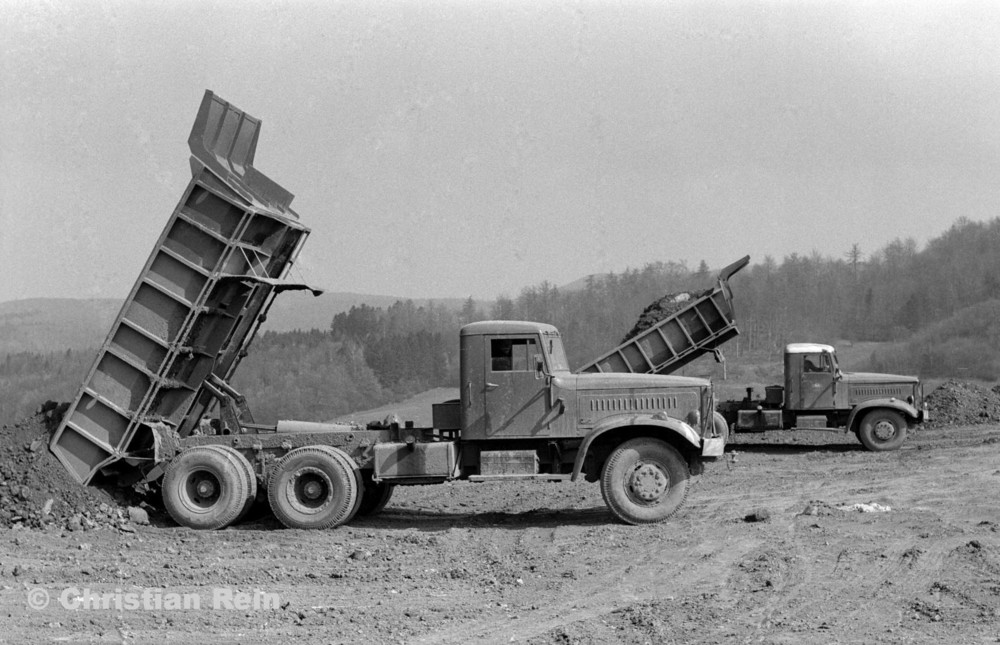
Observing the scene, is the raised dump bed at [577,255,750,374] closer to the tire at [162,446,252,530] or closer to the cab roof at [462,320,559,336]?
the cab roof at [462,320,559,336]

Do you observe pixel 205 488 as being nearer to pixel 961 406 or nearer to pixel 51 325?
pixel 961 406

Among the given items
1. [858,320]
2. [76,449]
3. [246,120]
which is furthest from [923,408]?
[858,320]

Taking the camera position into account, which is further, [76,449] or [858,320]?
[858,320]

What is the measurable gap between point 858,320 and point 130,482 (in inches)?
1573

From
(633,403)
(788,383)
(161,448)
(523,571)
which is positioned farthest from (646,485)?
(788,383)

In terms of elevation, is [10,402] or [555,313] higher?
[555,313]

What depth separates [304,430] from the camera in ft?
40.7

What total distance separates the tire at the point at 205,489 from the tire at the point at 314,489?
0.40m

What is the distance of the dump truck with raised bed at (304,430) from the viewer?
11.6 m

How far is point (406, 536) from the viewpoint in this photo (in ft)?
36.4

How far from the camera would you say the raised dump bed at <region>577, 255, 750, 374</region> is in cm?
1941

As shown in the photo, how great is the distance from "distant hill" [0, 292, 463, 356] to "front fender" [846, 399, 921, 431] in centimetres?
1137

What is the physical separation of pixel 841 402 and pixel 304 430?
12.4 meters

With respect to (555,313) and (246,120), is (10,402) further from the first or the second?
(555,313)
